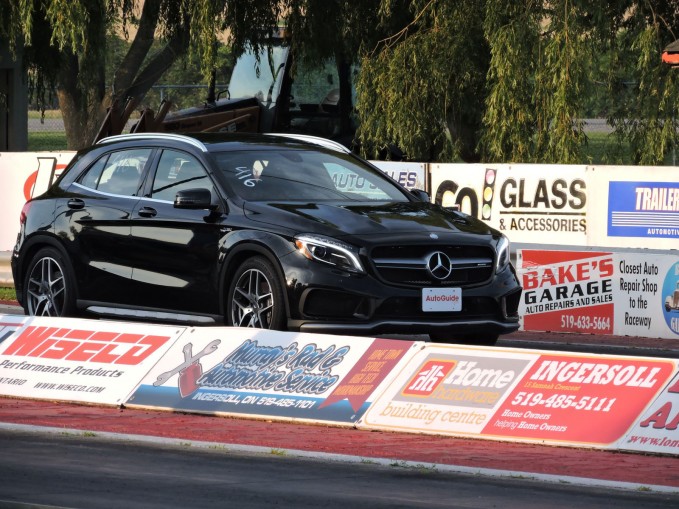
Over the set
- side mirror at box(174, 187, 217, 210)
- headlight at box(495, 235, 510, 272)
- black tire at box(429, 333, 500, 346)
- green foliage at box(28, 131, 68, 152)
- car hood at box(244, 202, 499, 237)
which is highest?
side mirror at box(174, 187, 217, 210)

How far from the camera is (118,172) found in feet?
44.0

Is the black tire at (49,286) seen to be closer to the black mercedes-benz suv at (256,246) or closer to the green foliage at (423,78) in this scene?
the black mercedes-benz suv at (256,246)

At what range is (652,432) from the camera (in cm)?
885

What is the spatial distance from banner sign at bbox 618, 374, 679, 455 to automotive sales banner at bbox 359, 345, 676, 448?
55 millimetres

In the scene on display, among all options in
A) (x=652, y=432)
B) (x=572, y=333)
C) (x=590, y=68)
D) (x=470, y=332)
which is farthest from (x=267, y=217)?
(x=590, y=68)

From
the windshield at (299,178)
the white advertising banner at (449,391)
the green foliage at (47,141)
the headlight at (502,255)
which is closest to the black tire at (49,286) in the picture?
the windshield at (299,178)

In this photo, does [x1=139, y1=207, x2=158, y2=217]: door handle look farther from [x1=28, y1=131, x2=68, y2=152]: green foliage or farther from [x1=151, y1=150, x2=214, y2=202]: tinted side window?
[x1=28, y1=131, x2=68, y2=152]: green foliage

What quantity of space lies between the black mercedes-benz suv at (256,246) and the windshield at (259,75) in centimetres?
1195

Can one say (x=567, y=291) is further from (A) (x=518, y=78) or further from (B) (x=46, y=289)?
(A) (x=518, y=78)

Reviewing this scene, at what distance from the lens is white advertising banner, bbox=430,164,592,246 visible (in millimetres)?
18625

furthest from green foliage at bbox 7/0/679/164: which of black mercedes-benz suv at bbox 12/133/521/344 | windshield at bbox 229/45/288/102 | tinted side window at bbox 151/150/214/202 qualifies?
tinted side window at bbox 151/150/214/202

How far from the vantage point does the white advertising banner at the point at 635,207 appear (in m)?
17.8

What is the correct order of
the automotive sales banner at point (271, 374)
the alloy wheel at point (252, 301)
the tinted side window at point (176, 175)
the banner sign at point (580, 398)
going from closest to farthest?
1. the banner sign at point (580, 398)
2. the automotive sales banner at point (271, 374)
3. the alloy wheel at point (252, 301)
4. the tinted side window at point (176, 175)

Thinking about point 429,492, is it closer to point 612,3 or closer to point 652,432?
point 652,432
